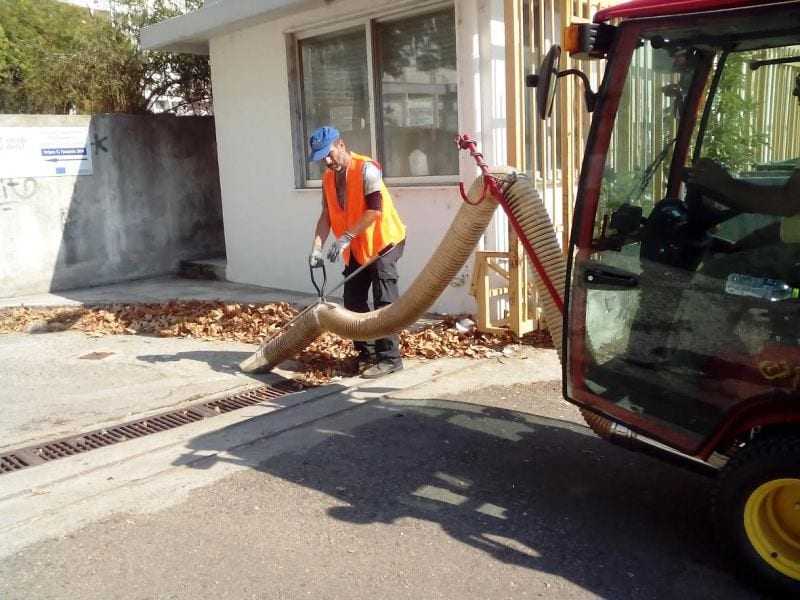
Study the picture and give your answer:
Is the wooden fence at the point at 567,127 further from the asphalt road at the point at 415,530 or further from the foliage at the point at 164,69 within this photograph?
the foliage at the point at 164,69

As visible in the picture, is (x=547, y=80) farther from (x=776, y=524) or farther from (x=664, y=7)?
(x=776, y=524)

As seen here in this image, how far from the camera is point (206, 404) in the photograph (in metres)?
5.51

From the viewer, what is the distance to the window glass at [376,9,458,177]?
7258 millimetres

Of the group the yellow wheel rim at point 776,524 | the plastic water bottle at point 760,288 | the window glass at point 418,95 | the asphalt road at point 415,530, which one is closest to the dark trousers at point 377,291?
the asphalt road at point 415,530

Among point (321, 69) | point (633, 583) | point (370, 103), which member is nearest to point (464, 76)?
point (370, 103)

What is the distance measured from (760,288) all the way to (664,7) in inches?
46.3

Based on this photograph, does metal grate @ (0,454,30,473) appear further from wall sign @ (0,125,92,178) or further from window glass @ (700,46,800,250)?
wall sign @ (0,125,92,178)

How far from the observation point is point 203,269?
35.2 feet

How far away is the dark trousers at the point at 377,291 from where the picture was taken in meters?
5.81

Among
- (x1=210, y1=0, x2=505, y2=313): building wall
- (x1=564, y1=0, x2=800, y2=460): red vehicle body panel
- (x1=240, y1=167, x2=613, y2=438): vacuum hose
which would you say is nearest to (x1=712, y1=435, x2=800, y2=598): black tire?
(x1=564, y1=0, x2=800, y2=460): red vehicle body panel

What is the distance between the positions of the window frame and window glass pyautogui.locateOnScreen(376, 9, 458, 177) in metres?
0.06

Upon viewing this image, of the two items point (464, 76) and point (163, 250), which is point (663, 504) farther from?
point (163, 250)

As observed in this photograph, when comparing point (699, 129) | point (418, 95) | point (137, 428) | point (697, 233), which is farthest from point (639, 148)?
point (418, 95)

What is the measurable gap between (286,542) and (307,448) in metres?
1.10
